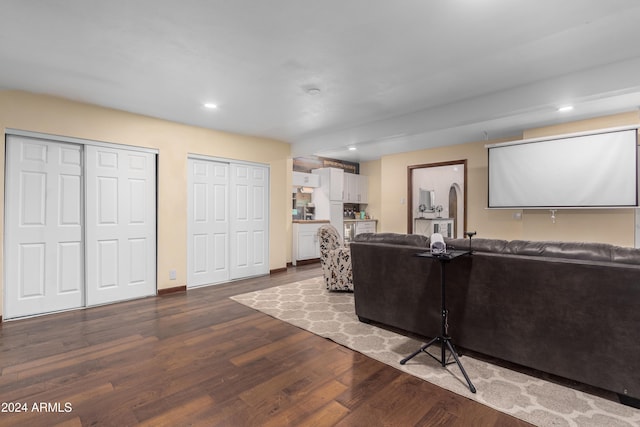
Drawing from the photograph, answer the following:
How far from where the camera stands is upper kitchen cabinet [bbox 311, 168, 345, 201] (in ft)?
24.1

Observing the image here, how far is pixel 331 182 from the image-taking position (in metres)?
7.34

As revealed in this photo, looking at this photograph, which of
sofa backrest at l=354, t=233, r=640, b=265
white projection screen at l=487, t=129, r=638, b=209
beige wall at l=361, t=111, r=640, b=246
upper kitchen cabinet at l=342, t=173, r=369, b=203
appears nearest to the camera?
sofa backrest at l=354, t=233, r=640, b=265

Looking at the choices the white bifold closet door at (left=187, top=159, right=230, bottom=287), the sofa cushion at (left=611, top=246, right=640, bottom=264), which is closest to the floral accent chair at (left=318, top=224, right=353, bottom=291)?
the white bifold closet door at (left=187, top=159, right=230, bottom=287)

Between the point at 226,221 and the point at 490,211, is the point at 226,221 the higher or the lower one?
the lower one

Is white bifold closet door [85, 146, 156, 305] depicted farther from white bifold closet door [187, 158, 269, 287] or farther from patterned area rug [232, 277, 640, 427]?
patterned area rug [232, 277, 640, 427]

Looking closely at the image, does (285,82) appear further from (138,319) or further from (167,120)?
(138,319)

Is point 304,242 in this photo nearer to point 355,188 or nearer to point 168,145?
point 355,188

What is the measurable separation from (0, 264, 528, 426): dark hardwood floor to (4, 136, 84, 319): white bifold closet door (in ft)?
1.13

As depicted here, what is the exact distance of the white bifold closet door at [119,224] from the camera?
3877 millimetres

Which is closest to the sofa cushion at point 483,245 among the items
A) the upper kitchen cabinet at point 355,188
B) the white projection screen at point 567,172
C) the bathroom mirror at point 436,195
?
the white projection screen at point 567,172

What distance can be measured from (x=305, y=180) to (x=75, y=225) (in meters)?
4.44

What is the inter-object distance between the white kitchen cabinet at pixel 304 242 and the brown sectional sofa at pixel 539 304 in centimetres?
374

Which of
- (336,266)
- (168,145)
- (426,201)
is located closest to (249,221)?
(168,145)

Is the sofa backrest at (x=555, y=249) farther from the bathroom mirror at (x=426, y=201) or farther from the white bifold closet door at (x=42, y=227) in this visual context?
the bathroom mirror at (x=426, y=201)
